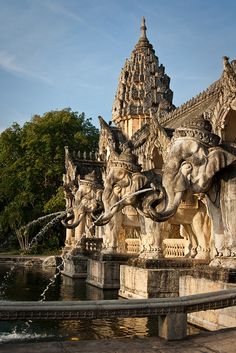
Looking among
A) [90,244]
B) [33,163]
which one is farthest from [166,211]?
[33,163]

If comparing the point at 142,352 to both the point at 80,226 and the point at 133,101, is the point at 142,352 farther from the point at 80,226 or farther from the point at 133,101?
the point at 133,101

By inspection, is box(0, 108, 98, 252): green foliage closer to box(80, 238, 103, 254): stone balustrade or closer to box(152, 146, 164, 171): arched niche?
box(80, 238, 103, 254): stone balustrade

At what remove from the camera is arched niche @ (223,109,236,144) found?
11459mm

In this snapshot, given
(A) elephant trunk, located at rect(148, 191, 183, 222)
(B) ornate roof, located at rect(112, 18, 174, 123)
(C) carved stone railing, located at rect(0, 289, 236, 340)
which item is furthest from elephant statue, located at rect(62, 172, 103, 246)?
(B) ornate roof, located at rect(112, 18, 174, 123)

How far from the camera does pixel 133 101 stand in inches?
1583

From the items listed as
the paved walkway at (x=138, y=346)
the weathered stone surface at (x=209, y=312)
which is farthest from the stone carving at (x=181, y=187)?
the paved walkway at (x=138, y=346)

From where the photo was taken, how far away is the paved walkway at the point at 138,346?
5559mm

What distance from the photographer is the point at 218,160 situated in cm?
919

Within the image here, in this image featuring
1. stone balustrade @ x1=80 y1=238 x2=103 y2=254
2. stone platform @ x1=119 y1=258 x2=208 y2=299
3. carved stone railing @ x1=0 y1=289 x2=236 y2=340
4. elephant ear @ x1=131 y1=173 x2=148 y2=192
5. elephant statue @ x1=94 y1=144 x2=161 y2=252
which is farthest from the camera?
stone balustrade @ x1=80 y1=238 x2=103 y2=254

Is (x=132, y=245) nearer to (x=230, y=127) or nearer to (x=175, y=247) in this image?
(x=175, y=247)

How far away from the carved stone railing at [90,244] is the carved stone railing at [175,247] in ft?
18.2

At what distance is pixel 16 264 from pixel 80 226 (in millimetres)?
10217

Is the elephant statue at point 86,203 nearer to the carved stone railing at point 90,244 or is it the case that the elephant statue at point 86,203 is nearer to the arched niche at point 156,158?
the carved stone railing at point 90,244

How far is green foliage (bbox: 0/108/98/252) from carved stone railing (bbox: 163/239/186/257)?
86.3 ft
